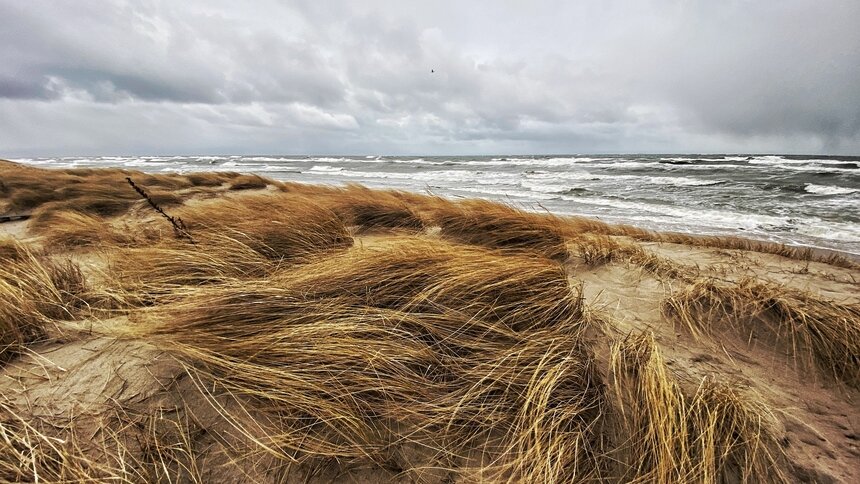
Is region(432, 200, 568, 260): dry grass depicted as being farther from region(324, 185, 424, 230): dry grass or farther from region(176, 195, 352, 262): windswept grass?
region(176, 195, 352, 262): windswept grass

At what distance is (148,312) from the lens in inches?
70.7

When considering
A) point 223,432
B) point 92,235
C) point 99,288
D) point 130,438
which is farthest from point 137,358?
point 92,235

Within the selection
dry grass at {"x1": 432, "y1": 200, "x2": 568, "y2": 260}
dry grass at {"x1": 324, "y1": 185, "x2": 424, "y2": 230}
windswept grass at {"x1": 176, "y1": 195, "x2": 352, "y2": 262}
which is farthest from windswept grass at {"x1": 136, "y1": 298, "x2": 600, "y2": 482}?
dry grass at {"x1": 324, "y1": 185, "x2": 424, "y2": 230}

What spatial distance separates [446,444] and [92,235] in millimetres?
4201

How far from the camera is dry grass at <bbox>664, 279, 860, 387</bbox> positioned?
5.90 ft

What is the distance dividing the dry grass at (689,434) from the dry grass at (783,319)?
0.70 m

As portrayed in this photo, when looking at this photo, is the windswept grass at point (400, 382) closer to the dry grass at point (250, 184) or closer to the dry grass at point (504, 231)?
the dry grass at point (504, 231)

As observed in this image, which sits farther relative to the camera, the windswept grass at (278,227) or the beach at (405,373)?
the windswept grass at (278,227)

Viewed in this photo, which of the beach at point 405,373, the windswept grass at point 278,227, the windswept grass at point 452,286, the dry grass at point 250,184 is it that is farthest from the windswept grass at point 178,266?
the dry grass at point 250,184

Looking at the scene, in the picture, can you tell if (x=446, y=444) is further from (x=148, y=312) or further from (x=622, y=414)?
(x=148, y=312)

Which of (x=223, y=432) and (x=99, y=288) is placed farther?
(x=99, y=288)

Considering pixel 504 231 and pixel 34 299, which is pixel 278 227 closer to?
pixel 34 299

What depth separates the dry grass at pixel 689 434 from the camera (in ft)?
3.86

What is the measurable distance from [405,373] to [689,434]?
110cm
